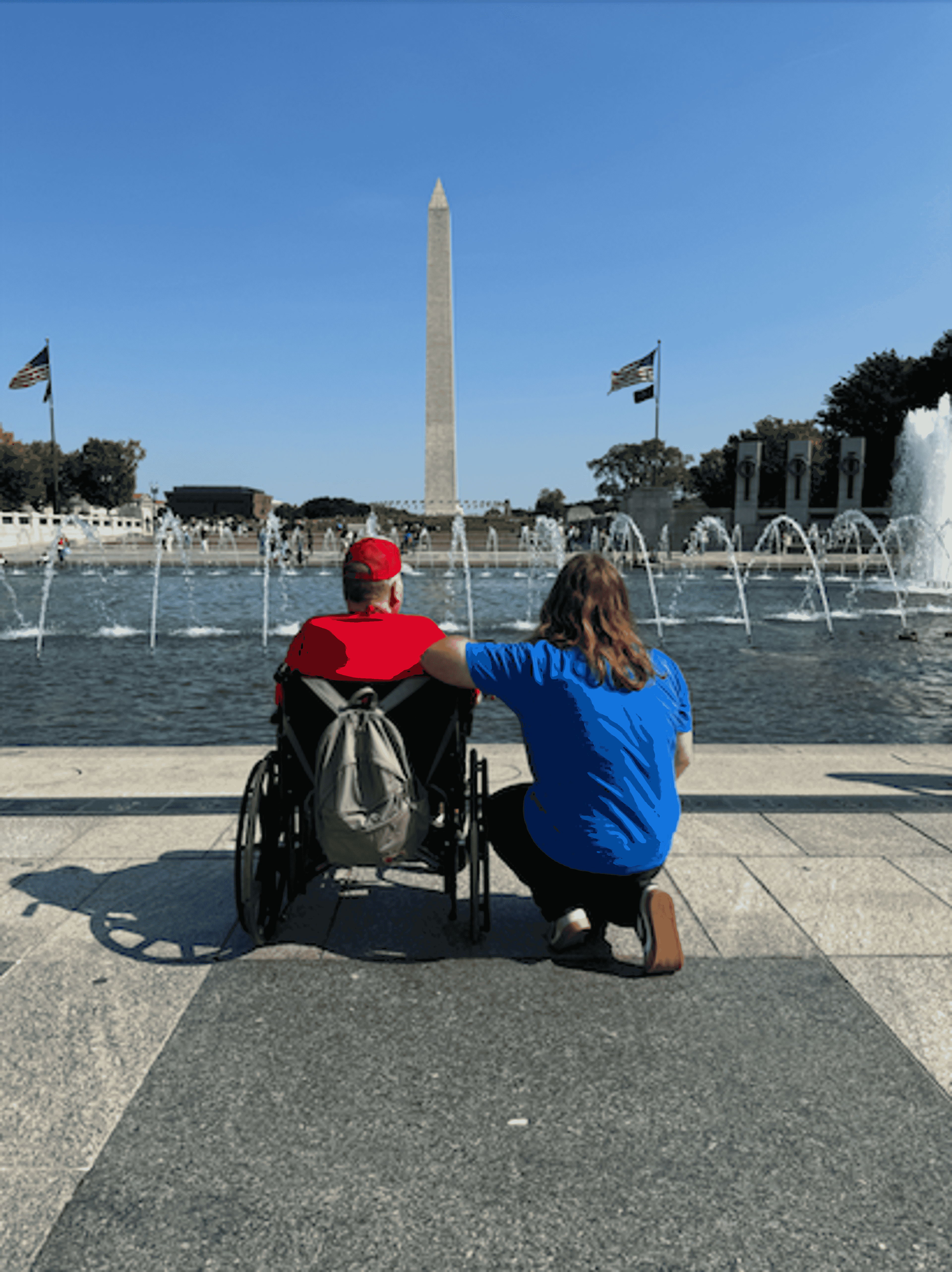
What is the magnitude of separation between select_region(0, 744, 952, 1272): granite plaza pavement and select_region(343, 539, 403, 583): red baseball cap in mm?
1346

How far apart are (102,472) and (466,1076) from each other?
107 meters

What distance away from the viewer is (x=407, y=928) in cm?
375

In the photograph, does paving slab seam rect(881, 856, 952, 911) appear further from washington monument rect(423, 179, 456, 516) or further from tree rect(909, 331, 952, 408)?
tree rect(909, 331, 952, 408)

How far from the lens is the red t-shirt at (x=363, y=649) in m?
3.36

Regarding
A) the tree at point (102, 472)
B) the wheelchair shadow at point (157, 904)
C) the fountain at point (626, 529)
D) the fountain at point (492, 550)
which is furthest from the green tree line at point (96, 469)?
the wheelchair shadow at point (157, 904)

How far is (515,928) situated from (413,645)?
1.21 metres

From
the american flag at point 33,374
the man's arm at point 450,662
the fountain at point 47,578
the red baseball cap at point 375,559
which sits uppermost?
the american flag at point 33,374

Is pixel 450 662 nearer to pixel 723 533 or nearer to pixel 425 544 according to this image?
pixel 723 533

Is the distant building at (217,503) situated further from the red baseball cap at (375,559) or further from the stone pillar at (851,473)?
the red baseball cap at (375,559)

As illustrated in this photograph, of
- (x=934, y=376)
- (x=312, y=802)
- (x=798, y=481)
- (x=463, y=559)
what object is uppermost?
(x=934, y=376)

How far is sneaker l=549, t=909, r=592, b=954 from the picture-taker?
11.2 ft

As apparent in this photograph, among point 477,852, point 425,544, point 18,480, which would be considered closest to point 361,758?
point 477,852

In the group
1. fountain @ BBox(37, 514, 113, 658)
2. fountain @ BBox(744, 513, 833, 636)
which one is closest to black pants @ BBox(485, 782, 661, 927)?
fountain @ BBox(37, 514, 113, 658)

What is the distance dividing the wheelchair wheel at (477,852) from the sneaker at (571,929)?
0.93 feet
